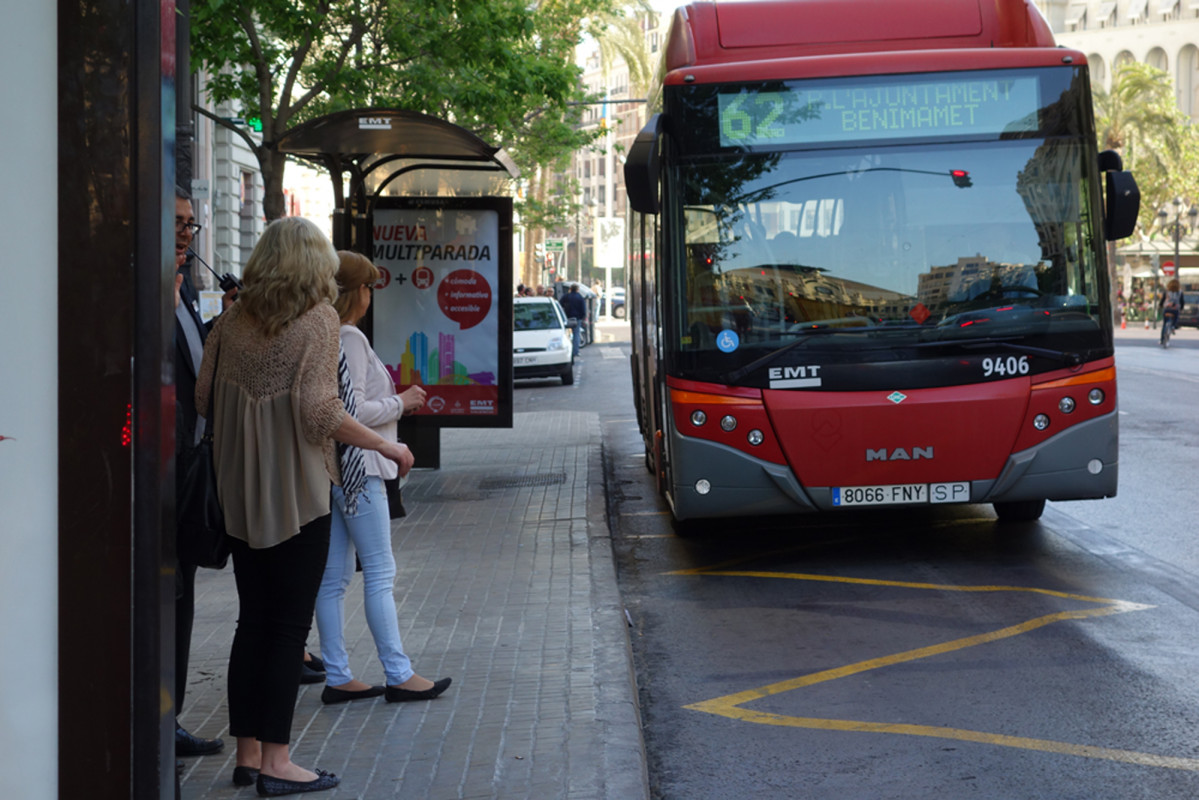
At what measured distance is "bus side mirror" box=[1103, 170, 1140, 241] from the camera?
8453 mm

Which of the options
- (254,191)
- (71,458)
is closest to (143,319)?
(71,458)

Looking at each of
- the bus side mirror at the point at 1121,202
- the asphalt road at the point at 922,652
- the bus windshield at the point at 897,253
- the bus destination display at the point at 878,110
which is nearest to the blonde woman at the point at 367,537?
the asphalt road at the point at 922,652

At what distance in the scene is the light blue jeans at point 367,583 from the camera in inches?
207

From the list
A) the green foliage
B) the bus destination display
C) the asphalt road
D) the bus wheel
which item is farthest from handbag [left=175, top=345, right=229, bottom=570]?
the green foliage

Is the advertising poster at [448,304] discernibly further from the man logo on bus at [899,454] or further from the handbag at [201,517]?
the handbag at [201,517]

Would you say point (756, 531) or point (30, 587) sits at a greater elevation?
point (30, 587)

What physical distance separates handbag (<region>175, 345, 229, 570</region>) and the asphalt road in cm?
167

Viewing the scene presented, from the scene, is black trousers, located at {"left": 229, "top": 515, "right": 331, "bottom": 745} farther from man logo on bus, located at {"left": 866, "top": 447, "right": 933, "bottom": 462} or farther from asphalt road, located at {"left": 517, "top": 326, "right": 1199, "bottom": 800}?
man logo on bus, located at {"left": 866, "top": 447, "right": 933, "bottom": 462}

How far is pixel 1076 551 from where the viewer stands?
29.6ft

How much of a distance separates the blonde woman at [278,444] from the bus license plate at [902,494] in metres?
4.51

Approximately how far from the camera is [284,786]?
442cm

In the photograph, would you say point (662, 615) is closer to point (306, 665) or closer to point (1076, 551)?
point (306, 665)

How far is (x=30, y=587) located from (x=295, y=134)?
7.82 m

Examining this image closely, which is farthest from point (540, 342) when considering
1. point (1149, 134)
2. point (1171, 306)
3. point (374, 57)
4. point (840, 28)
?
point (1149, 134)
